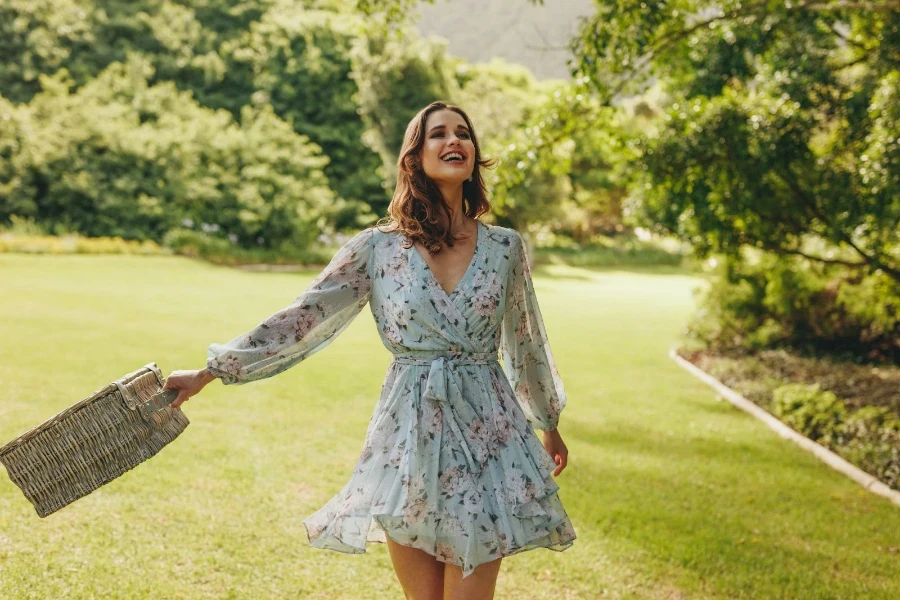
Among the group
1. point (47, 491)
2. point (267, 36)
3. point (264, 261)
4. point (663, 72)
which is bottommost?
point (264, 261)

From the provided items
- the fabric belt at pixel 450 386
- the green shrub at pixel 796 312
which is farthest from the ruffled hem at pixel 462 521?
the green shrub at pixel 796 312

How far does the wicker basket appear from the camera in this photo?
2.37 metres

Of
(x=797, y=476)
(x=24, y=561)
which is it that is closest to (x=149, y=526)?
(x=24, y=561)

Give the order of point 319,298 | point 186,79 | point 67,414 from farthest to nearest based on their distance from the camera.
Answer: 1. point 186,79
2. point 319,298
3. point 67,414

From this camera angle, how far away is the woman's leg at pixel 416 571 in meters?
2.44

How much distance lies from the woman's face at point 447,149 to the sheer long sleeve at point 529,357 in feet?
1.07

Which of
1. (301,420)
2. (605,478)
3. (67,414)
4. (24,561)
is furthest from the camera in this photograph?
(301,420)

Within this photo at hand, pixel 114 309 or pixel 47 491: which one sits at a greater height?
pixel 47 491

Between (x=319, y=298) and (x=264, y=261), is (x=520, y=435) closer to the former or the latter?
(x=319, y=298)

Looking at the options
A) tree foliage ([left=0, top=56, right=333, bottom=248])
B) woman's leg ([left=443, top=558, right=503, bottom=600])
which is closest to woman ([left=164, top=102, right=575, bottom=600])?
woman's leg ([left=443, top=558, right=503, bottom=600])

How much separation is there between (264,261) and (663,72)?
18.1 m

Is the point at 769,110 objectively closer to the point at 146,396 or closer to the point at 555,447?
the point at 555,447

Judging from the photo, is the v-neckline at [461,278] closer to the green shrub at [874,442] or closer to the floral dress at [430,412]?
the floral dress at [430,412]

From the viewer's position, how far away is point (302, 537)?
454 cm
